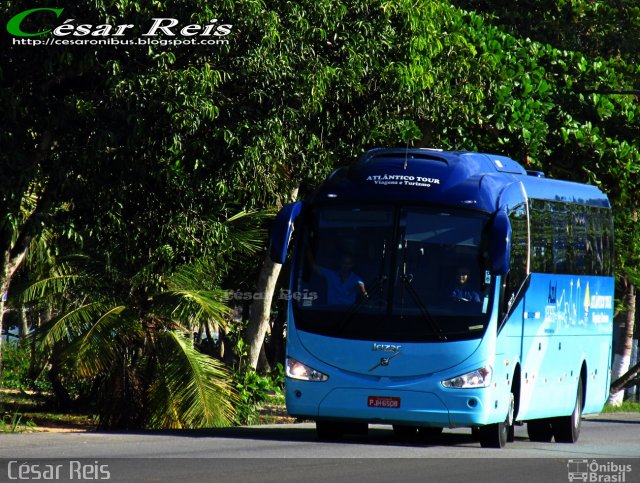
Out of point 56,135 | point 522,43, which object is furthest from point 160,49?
point 522,43

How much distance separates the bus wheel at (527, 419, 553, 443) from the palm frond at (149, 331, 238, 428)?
4496 mm

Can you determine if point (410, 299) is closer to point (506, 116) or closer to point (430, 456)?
point (430, 456)

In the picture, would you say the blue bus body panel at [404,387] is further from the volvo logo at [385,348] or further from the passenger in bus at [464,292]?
the passenger in bus at [464,292]

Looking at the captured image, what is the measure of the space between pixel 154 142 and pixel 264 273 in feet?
26.8

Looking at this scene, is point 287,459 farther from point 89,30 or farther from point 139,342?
point 139,342

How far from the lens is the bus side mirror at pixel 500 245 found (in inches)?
551

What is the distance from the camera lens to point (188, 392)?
19016mm

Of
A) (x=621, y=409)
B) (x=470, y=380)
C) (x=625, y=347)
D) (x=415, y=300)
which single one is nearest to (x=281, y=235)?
(x=415, y=300)

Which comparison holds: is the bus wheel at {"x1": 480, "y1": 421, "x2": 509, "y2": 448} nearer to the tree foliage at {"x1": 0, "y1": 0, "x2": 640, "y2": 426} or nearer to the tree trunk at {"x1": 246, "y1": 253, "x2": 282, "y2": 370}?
the tree foliage at {"x1": 0, "y1": 0, "x2": 640, "y2": 426}

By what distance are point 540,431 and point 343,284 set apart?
5.53m

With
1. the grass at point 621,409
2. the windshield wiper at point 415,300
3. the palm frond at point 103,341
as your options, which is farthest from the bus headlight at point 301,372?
the grass at point 621,409

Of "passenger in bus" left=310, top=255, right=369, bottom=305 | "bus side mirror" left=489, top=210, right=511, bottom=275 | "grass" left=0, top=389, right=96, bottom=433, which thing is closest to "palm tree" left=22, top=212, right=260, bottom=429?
"grass" left=0, top=389, right=96, bottom=433

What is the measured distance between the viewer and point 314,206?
48.8 feet

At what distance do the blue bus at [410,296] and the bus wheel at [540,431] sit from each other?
2.72 metres
